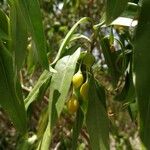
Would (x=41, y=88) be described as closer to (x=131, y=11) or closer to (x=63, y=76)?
(x=63, y=76)

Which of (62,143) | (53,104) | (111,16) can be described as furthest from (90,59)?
(62,143)

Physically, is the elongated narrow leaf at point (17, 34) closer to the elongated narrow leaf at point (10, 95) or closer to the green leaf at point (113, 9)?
the elongated narrow leaf at point (10, 95)

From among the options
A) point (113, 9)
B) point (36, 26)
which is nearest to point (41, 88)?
point (36, 26)

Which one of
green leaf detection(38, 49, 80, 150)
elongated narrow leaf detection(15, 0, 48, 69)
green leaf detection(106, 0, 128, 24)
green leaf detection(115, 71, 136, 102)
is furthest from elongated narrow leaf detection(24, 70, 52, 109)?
green leaf detection(106, 0, 128, 24)

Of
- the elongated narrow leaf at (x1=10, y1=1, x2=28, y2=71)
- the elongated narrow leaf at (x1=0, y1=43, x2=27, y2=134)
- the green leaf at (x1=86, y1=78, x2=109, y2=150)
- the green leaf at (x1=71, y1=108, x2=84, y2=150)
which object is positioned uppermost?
the elongated narrow leaf at (x1=10, y1=1, x2=28, y2=71)

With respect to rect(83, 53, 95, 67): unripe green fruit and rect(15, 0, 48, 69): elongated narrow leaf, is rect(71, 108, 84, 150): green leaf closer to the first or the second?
rect(83, 53, 95, 67): unripe green fruit

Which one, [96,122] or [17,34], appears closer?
[17,34]

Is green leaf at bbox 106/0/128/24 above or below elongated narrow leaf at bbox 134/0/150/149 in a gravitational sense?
above
